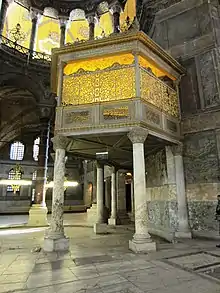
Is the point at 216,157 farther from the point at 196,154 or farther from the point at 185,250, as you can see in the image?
the point at 185,250

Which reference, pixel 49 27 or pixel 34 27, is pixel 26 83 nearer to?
pixel 34 27

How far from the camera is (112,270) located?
4059 mm

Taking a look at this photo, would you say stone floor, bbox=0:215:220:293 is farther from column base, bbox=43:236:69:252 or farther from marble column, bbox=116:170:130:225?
marble column, bbox=116:170:130:225

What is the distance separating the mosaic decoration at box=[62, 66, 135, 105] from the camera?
22.1 ft

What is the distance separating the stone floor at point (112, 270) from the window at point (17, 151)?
2119 cm

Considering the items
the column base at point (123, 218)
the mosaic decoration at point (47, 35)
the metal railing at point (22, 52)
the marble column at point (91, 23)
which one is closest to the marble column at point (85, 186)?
the column base at point (123, 218)

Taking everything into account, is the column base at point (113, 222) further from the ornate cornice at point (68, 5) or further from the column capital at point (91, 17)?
the ornate cornice at point (68, 5)

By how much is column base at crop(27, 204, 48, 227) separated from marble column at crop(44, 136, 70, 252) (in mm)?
6509

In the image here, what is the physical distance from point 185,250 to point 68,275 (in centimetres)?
322

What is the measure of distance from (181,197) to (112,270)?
4.46 metres

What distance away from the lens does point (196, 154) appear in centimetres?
782

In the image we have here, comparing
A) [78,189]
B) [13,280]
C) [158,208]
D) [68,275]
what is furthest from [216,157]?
[78,189]

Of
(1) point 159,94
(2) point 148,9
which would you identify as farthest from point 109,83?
(2) point 148,9

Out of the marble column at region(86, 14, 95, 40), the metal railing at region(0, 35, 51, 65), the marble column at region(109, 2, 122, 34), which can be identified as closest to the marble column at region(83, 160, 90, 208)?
the metal railing at region(0, 35, 51, 65)
